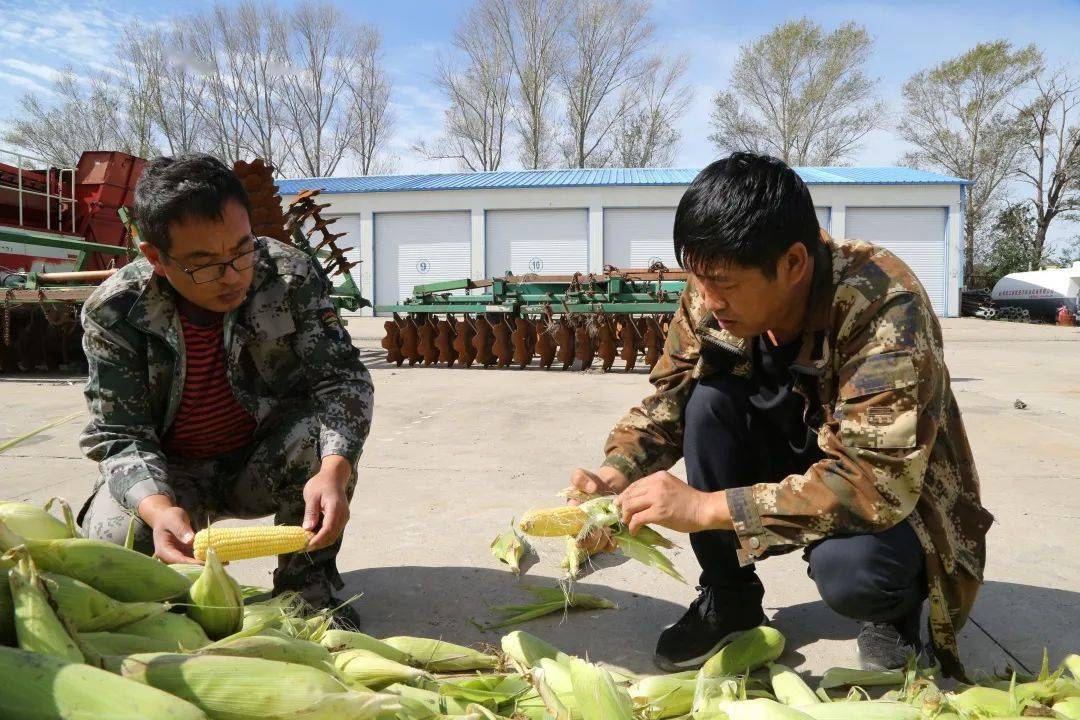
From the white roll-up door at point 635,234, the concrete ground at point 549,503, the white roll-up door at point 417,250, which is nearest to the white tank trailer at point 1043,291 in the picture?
the white roll-up door at point 635,234

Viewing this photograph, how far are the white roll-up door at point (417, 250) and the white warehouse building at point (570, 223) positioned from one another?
38mm

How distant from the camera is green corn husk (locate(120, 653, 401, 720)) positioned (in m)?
1.04

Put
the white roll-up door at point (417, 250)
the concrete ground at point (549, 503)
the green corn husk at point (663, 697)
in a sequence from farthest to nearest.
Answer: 1. the white roll-up door at point (417, 250)
2. the concrete ground at point (549, 503)
3. the green corn husk at point (663, 697)

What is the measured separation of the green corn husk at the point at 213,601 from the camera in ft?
4.58

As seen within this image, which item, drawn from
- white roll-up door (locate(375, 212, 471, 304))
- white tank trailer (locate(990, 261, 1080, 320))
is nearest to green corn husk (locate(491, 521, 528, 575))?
white tank trailer (locate(990, 261, 1080, 320))

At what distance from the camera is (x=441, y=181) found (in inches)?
1224

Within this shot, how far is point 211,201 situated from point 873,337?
173 cm

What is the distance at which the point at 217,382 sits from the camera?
2.41 meters

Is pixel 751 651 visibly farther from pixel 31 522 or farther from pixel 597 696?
pixel 31 522

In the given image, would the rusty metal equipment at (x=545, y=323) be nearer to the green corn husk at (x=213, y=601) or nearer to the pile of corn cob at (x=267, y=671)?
the pile of corn cob at (x=267, y=671)

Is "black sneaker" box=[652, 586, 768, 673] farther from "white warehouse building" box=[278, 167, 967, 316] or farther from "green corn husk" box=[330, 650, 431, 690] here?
"white warehouse building" box=[278, 167, 967, 316]

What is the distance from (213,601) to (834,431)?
141 cm

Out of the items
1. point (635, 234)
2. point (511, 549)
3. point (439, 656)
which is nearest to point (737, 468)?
point (439, 656)

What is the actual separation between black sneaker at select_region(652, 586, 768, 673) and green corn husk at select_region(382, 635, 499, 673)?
50cm
